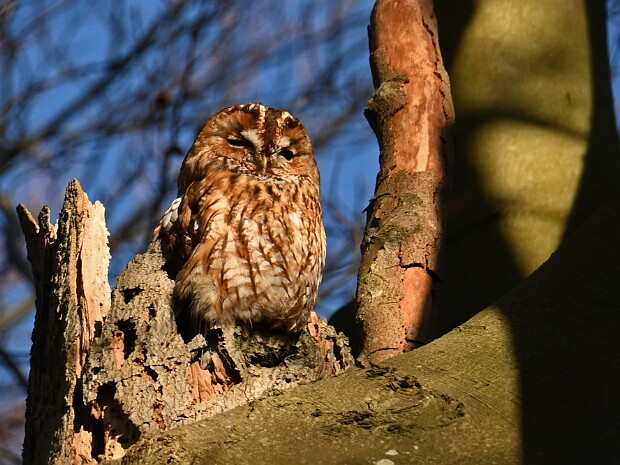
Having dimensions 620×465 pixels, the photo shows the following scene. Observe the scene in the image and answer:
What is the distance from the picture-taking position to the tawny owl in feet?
9.31

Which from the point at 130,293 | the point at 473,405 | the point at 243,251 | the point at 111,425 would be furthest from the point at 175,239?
the point at 473,405

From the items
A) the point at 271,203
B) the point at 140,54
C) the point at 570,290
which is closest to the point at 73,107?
the point at 140,54

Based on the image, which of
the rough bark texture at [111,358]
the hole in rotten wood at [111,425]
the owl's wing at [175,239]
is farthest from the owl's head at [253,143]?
the hole in rotten wood at [111,425]

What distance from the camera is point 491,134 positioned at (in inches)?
126

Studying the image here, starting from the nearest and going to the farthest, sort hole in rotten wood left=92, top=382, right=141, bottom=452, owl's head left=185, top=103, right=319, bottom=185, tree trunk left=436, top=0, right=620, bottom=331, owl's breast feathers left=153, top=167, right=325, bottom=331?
hole in rotten wood left=92, top=382, right=141, bottom=452, owl's breast feathers left=153, top=167, right=325, bottom=331, tree trunk left=436, top=0, right=620, bottom=331, owl's head left=185, top=103, right=319, bottom=185

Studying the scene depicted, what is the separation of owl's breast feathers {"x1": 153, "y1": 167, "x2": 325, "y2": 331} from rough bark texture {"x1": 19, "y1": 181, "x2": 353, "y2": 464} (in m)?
0.30

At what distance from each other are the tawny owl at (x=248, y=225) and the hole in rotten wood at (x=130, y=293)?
307 millimetres

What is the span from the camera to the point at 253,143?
3365 millimetres

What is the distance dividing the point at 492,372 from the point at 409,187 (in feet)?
3.85

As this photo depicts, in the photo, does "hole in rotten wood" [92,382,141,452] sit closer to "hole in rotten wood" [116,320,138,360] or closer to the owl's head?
"hole in rotten wood" [116,320,138,360]

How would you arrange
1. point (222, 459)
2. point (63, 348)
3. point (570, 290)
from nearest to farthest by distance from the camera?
point (222, 459)
point (570, 290)
point (63, 348)

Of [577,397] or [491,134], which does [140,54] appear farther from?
[577,397]

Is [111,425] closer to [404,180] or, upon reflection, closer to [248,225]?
[248,225]

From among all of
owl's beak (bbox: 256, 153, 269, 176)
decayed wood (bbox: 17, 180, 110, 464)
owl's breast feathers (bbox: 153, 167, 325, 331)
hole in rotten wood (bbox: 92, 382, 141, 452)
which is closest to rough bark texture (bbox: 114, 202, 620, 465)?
hole in rotten wood (bbox: 92, 382, 141, 452)
